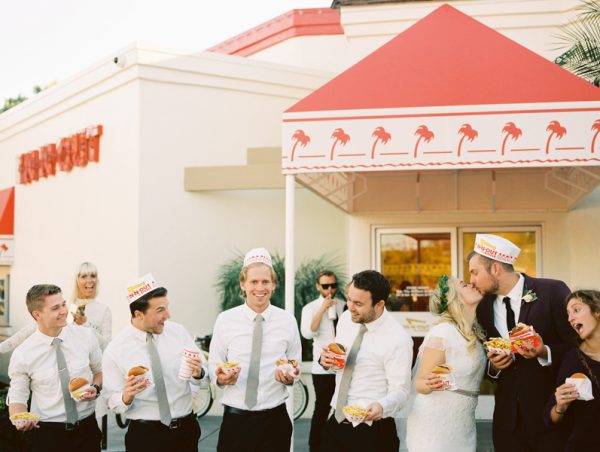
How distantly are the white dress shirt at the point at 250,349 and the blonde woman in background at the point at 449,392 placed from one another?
882 millimetres

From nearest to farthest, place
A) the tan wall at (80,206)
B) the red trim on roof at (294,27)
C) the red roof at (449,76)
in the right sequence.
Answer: the red roof at (449,76)
the tan wall at (80,206)
the red trim on roof at (294,27)

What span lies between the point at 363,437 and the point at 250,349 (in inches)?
36.2

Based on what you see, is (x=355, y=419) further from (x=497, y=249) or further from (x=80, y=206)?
(x=80, y=206)

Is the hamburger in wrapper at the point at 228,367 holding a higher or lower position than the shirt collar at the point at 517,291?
lower

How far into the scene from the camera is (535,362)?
4.74 m

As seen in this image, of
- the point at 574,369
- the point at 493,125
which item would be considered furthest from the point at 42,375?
the point at 493,125

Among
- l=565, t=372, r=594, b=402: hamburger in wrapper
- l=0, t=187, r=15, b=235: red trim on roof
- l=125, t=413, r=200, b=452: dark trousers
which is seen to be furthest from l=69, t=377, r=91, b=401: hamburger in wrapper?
l=0, t=187, r=15, b=235: red trim on roof

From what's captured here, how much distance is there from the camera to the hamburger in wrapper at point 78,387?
4.92 m

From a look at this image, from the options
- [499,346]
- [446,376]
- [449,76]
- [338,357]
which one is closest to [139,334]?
[338,357]

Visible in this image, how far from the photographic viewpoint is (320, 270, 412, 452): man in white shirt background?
4.54 m

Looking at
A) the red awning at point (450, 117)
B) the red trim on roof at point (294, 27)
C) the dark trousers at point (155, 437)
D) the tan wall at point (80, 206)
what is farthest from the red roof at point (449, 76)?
the red trim on roof at point (294, 27)

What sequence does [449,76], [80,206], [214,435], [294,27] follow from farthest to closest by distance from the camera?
[294,27] < [80,206] < [214,435] < [449,76]

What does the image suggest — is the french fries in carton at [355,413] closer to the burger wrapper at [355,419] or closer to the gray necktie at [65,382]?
the burger wrapper at [355,419]

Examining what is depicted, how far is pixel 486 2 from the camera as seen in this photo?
1259cm
